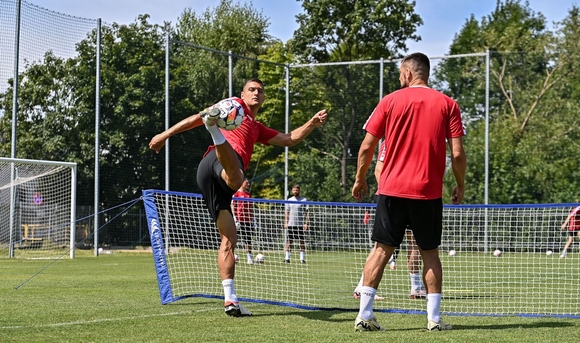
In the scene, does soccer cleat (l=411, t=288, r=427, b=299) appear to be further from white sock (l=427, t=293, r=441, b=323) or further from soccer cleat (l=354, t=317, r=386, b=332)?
soccer cleat (l=354, t=317, r=386, b=332)

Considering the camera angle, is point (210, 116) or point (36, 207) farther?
point (36, 207)

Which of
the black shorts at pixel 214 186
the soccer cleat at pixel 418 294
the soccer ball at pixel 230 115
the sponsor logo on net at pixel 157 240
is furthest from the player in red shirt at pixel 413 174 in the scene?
the soccer cleat at pixel 418 294

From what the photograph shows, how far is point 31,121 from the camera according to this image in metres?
23.2

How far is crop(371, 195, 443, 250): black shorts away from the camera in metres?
6.40

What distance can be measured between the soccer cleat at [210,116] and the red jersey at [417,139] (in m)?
1.31

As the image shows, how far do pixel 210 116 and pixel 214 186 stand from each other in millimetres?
887

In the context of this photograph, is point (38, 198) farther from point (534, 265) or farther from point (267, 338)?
point (267, 338)

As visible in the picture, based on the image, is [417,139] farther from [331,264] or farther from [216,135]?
[331,264]

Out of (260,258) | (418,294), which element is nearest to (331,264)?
(260,258)

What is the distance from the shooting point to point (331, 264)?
526 inches

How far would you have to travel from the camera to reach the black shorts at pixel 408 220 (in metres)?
6.40

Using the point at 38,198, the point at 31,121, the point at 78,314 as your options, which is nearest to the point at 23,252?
the point at 38,198

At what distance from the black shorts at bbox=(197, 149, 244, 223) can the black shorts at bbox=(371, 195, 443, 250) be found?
1.60 metres

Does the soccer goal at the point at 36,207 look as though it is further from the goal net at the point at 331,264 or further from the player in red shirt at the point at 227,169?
the player in red shirt at the point at 227,169
